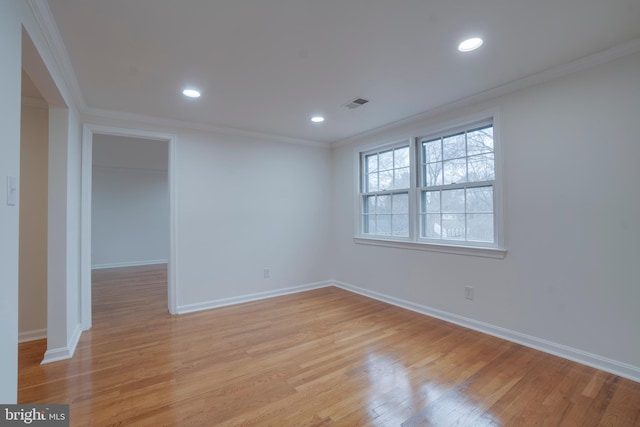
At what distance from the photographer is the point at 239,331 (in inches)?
123

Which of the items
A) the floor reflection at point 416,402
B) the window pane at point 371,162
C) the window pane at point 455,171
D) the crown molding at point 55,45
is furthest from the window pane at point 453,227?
the crown molding at point 55,45

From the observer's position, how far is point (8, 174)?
1.32 metres

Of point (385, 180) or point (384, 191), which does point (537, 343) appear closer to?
point (384, 191)

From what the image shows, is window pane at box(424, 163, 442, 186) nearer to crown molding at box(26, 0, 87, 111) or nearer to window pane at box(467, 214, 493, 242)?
window pane at box(467, 214, 493, 242)

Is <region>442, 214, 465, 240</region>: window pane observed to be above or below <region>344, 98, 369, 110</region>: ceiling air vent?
below

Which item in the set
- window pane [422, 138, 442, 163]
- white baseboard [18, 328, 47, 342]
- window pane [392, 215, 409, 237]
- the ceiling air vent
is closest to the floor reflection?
window pane [392, 215, 409, 237]

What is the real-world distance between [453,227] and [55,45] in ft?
12.7

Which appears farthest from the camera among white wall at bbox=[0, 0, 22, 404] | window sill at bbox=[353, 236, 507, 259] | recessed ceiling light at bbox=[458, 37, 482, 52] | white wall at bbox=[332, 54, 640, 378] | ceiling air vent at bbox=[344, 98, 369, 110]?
ceiling air vent at bbox=[344, 98, 369, 110]

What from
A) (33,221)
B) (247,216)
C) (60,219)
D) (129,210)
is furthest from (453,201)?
(129,210)

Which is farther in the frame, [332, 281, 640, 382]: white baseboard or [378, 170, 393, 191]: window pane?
[378, 170, 393, 191]: window pane

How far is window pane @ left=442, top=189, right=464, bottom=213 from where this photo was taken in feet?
10.9

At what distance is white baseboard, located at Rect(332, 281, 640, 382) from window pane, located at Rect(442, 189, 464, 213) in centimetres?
120

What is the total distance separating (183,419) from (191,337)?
1312mm

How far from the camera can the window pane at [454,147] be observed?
10.9 feet
